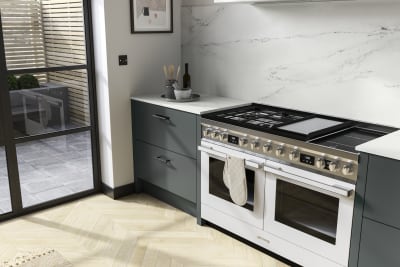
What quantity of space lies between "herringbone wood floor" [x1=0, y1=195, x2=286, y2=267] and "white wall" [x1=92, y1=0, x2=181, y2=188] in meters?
0.41

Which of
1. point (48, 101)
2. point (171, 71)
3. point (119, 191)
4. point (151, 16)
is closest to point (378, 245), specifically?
point (171, 71)

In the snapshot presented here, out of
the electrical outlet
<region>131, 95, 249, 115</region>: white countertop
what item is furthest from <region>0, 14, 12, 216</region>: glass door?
<region>131, 95, 249, 115</region>: white countertop

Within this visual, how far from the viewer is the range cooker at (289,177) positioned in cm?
222

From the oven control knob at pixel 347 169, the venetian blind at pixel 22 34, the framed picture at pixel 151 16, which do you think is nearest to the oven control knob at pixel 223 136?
the oven control knob at pixel 347 169

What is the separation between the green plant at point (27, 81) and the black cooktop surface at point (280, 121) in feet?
4.46

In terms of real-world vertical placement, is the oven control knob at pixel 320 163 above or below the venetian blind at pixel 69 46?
below

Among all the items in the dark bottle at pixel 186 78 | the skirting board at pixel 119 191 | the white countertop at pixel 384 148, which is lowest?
the skirting board at pixel 119 191

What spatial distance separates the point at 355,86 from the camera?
2.70 metres

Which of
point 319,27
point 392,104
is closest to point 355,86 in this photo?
point 392,104

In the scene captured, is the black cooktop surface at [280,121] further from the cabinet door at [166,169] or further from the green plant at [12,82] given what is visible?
the green plant at [12,82]

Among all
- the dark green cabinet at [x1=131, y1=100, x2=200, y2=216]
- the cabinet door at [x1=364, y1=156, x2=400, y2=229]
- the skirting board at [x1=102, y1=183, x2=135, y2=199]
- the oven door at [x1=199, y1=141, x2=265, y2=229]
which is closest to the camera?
the cabinet door at [x1=364, y1=156, x2=400, y2=229]

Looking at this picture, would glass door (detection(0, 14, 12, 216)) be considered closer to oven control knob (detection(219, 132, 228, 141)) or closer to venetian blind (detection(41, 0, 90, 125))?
venetian blind (detection(41, 0, 90, 125))

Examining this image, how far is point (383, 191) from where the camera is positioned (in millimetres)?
2020

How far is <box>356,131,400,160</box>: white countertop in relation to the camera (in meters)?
1.98
